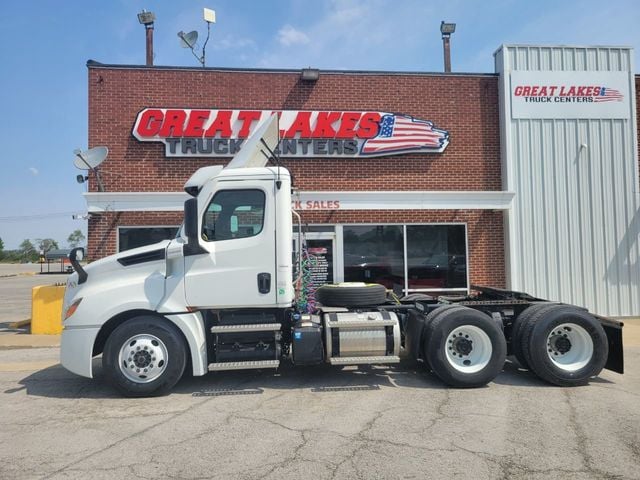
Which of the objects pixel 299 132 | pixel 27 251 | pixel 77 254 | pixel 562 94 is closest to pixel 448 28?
pixel 562 94

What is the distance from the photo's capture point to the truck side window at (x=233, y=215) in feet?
20.2

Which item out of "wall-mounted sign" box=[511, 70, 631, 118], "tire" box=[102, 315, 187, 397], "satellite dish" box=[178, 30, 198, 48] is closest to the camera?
"tire" box=[102, 315, 187, 397]

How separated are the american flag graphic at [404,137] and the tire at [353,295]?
5.23 meters

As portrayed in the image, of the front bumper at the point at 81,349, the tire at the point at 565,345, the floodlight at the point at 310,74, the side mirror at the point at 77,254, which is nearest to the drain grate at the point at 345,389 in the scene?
the tire at the point at 565,345

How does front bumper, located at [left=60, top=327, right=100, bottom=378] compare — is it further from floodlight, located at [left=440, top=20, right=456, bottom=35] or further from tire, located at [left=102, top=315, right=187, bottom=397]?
floodlight, located at [left=440, top=20, right=456, bottom=35]

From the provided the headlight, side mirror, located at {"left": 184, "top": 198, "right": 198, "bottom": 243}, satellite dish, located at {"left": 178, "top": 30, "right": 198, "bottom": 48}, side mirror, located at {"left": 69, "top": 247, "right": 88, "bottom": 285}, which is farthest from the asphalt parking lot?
satellite dish, located at {"left": 178, "top": 30, "right": 198, "bottom": 48}

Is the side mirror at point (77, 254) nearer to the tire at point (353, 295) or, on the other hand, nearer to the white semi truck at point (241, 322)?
the white semi truck at point (241, 322)

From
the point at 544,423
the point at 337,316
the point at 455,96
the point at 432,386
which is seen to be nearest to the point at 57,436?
the point at 337,316

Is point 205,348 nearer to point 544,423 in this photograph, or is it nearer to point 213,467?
point 213,467

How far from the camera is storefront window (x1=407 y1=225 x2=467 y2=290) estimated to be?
38.2ft

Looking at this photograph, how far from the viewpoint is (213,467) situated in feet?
13.0

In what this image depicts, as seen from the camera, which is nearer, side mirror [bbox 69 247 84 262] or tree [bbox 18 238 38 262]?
side mirror [bbox 69 247 84 262]

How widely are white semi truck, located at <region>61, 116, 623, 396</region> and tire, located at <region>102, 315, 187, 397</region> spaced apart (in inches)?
0.5

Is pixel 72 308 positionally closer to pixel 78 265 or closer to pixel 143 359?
pixel 78 265
